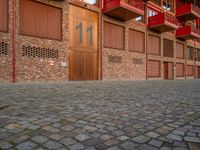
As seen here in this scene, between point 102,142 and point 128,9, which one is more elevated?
point 128,9

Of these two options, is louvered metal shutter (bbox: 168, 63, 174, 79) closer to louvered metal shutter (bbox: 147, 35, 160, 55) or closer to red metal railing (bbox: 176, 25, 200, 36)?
louvered metal shutter (bbox: 147, 35, 160, 55)

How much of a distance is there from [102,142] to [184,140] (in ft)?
3.19

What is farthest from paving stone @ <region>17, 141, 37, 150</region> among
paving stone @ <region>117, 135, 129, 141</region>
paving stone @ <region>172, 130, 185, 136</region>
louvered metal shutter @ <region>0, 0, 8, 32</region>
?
louvered metal shutter @ <region>0, 0, 8, 32</region>

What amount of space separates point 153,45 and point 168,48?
3438 millimetres

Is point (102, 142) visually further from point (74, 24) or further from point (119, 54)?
point (119, 54)

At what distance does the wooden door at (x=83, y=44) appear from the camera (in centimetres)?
1407

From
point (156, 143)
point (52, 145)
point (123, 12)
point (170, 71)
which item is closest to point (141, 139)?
point (156, 143)

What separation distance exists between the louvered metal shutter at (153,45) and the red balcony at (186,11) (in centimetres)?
535

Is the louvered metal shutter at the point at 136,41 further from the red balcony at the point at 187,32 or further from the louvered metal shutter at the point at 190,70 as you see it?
the louvered metal shutter at the point at 190,70

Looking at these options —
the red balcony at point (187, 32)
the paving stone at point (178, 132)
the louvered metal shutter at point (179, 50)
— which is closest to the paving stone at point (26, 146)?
the paving stone at point (178, 132)

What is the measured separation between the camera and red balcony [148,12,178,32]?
18766 mm

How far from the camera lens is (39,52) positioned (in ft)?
39.9

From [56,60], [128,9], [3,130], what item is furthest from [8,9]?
[3,130]

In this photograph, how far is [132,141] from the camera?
7.04ft
